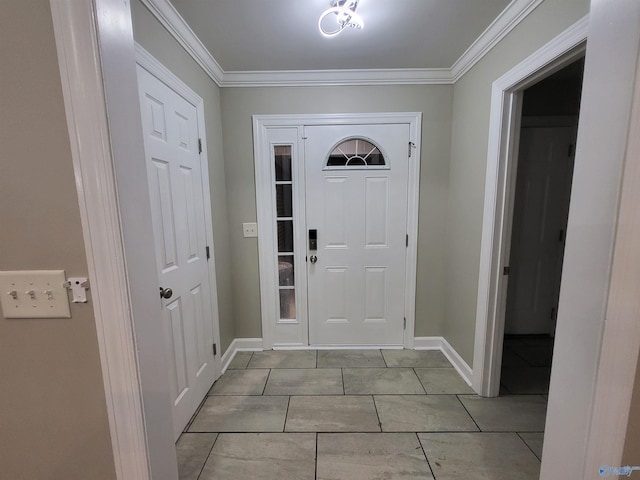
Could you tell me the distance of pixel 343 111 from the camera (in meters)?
2.20

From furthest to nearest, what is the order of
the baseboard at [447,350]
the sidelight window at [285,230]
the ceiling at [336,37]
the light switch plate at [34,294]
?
the sidelight window at [285,230] → the baseboard at [447,350] → the ceiling at [336,37] → the light switch plate at [34,294]

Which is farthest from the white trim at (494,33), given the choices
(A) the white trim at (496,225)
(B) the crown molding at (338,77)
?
(A) the white trim at (496,225)

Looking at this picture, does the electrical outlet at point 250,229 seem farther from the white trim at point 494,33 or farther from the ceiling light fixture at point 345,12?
the white trim at point 494,33

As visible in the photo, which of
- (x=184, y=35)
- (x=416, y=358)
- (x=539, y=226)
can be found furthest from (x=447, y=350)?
(x=184, y=35)

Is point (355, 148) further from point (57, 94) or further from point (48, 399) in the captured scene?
point (48, 399)

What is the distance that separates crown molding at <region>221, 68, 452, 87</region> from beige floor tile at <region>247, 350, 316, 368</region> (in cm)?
235

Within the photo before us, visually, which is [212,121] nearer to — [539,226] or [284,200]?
[284,200]

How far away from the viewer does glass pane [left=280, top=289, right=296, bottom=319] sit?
2.44 meters

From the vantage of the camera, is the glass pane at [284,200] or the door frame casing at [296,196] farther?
the glass pane at [284,200]

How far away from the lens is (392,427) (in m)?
1.59

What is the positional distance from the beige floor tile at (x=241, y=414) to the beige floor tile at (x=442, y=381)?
1.06 m

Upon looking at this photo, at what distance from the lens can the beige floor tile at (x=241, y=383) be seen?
192 centimetres

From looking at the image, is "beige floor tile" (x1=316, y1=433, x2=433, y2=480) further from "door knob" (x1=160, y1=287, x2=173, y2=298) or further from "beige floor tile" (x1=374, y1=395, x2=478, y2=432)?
"door knob" (x1=160, y1=287, x2=173, y2=298)

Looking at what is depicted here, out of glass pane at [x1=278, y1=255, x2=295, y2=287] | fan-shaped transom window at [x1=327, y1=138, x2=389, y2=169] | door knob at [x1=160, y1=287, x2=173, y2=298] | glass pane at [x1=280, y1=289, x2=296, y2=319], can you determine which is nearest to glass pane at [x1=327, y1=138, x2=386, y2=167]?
fan-shaped transom window at [x1=327, y1=138, x2=389, y2=169]
